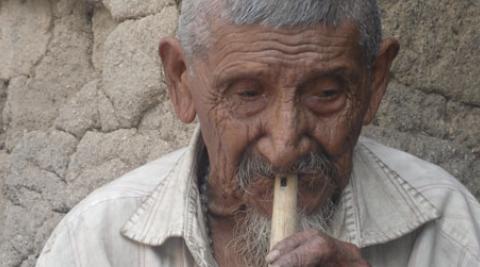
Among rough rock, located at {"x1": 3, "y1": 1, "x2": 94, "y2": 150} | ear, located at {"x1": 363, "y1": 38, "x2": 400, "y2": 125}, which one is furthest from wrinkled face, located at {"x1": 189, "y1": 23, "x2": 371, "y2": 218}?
rough rock, located at {"x1": 3, "y1": 1, "x2": 94, "y2": 150}

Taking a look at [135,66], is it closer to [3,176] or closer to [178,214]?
[3,176]

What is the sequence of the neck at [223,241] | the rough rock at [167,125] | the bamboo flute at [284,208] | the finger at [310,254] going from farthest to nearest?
the rough rock at [167,125] → the neck at [223,241] → the bamboo flute at [284,208] → the finger at [310,254]

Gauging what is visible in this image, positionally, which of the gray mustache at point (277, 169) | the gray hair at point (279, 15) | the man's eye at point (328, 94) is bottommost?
the gray mustache at point (277, 169)

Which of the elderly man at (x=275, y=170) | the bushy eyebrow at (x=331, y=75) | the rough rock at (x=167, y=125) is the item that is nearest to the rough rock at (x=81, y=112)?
the rough rock at (x=167, y=125)

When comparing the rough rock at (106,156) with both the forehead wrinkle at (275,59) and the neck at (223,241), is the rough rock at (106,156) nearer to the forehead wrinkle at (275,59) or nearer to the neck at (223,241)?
the neck at (223,241)

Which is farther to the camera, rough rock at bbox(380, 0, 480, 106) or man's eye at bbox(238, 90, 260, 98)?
rough rock at bbox(380, 0, 480, 106)

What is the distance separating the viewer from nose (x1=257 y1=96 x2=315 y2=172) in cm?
312

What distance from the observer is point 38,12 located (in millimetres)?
4578

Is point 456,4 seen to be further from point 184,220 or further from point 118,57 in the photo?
point 184,220

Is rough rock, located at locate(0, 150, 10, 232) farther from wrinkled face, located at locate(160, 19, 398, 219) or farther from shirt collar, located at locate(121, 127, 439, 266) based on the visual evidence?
wrinkled face, located at locate(160, 19, 398, 219)

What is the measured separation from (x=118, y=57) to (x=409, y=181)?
1100 millimetres

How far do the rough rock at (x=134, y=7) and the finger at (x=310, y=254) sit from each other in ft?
4.62

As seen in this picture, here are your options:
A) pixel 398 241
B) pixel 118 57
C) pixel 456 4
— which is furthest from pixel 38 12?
pixel 398 241

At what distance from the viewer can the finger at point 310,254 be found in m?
2.97
